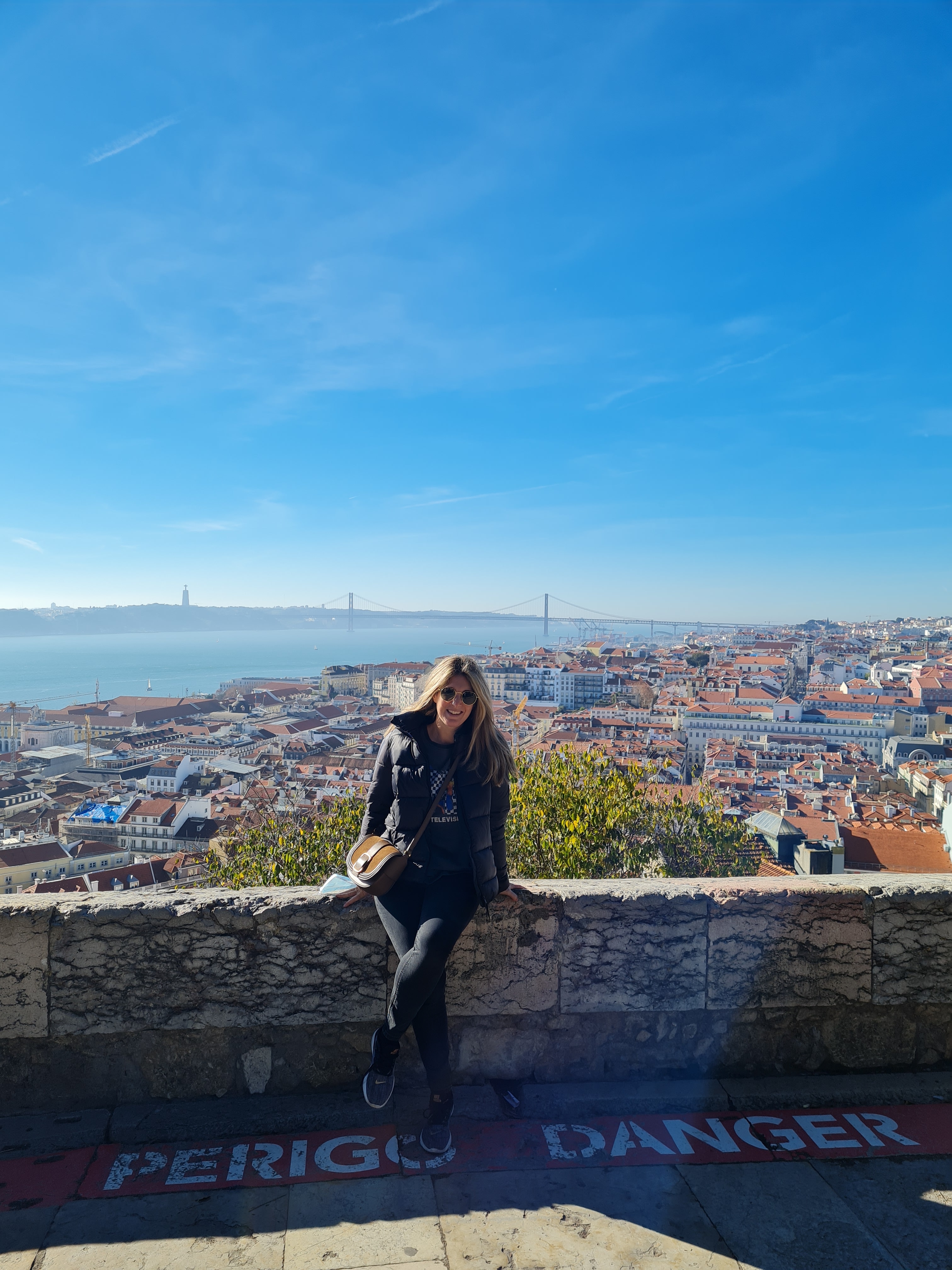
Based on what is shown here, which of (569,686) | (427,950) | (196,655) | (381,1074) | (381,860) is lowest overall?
(569,686)

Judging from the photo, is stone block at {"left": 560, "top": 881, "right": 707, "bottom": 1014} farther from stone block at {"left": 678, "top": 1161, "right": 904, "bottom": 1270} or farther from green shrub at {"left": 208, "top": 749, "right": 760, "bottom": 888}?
green shrub at {"left": 208, "top": 749, "right": 760, "bottom": 888}

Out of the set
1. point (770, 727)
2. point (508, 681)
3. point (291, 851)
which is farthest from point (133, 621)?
point (291, 851)

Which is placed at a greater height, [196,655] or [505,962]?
[505,962]

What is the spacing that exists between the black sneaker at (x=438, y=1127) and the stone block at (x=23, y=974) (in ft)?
2.82

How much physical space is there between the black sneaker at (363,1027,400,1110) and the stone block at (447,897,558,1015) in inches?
8.2

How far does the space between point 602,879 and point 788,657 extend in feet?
249

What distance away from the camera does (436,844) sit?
67.1 inches

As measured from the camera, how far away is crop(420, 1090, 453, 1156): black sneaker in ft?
4.96

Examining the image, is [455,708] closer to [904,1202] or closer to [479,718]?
[479,718]

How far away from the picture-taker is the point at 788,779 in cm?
2722

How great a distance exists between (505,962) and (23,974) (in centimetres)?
106

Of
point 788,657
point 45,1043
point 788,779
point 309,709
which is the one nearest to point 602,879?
point 45,1043

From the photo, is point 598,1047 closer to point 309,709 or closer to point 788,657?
point 309,709

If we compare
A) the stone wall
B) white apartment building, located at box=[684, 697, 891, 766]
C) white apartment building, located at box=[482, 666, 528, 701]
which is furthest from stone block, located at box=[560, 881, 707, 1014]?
white apartment building, located at box=[482, 666, 528, 701]
